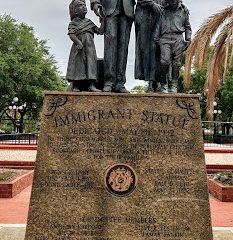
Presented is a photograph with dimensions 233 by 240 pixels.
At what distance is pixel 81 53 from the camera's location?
21.7ft

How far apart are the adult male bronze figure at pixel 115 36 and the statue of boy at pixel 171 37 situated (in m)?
0.47

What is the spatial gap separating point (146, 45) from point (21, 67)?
29.7 m

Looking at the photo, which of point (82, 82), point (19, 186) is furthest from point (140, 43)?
point (19, 186)

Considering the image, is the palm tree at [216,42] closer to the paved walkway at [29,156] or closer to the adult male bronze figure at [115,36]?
the paved walkway at [29,156]

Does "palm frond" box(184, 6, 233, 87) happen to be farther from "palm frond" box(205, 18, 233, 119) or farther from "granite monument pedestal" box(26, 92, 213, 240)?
"granite monument pedestal" box(26, 92, 213, 240)

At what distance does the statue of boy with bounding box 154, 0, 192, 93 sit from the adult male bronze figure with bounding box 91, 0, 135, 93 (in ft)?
1.54

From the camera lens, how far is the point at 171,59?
676cm

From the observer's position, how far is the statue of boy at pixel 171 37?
21.8ft

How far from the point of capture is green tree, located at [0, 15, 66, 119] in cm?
3503

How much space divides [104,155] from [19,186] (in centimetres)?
683

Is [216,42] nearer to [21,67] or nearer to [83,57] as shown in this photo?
[83,57]

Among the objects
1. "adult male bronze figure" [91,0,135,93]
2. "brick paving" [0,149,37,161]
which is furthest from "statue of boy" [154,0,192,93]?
"brick paving" [0,149,37,161]

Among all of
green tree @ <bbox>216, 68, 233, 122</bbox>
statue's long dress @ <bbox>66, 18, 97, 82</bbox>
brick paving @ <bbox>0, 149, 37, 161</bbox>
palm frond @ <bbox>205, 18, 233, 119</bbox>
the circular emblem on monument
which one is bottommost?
the circular emblem on monument

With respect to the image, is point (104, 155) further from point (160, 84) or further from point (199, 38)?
point (199, 38)
